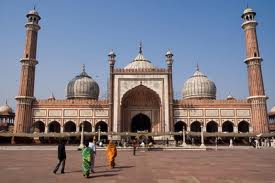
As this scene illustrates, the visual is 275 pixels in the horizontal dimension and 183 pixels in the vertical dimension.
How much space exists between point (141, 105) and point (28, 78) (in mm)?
14154

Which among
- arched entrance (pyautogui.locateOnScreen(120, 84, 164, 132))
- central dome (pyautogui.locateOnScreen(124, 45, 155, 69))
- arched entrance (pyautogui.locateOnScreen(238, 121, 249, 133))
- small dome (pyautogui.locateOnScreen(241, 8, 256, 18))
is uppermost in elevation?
small dome (pyautogui.locateOnScreen(241, 8, 256, 18))

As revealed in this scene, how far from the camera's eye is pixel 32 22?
35.7 metres

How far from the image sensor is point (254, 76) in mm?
33719

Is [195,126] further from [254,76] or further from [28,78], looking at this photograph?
[28,78]

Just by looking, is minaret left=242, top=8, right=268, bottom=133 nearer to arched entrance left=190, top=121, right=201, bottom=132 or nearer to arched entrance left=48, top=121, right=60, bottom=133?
arched entrance left=190, top=121, right=201, bottom=132

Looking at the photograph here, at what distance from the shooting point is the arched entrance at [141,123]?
3625 centimetres

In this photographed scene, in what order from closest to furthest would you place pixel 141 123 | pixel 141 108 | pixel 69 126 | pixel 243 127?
pixel 141 108
pixel 243 127
pixel 69 126
pixel 141 123

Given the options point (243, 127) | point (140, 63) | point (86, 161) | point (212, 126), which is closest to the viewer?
point (86, 161)

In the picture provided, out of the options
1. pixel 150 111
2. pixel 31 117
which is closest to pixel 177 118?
pixel 150 111

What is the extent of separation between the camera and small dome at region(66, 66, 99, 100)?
130 ft

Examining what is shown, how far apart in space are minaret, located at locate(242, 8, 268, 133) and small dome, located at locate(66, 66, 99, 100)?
20.9m

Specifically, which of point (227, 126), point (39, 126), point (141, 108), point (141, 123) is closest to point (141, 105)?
point (141, 108)

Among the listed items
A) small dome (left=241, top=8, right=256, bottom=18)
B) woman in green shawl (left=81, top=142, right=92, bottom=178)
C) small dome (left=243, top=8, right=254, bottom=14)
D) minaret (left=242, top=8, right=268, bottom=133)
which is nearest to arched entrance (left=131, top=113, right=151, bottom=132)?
minaret (left=242, top=8, right=268, bottom=133)

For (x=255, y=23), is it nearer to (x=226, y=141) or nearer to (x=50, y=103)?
(x=226, y=141)
